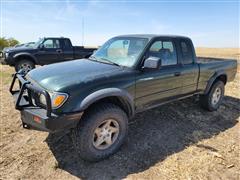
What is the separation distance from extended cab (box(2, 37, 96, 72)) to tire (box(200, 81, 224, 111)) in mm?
5935

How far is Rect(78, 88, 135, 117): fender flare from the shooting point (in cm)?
313

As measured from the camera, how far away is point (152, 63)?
3682 millimetres

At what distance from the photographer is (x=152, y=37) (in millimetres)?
4281

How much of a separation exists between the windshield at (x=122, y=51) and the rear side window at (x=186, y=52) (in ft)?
3.34

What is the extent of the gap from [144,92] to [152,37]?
1022 millimetres

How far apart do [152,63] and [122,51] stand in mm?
833

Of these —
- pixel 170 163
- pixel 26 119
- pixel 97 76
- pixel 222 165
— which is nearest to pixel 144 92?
pixel 97 76

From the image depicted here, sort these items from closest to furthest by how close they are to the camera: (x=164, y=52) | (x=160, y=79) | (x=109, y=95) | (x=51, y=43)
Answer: (x=109, y=95) < (x=160, y=79) < (x=164, y=52) < (x=51, y=43)

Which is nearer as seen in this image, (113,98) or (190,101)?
(113,98)

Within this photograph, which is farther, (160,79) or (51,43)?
(51,43)

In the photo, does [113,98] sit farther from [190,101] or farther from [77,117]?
[190,101]

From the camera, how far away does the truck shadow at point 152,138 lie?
341cm

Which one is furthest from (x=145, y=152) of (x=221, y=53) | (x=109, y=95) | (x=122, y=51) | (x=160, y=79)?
(x=221, y=53)

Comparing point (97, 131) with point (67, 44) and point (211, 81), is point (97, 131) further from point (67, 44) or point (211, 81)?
point (67, 44)
